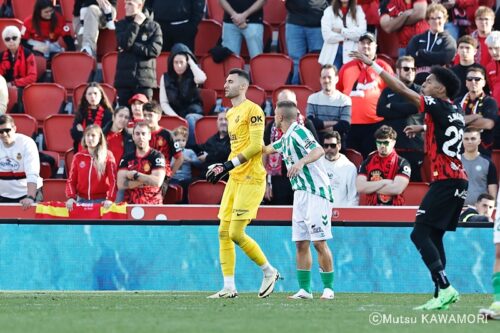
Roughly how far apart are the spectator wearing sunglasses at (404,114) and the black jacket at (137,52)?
3437mm

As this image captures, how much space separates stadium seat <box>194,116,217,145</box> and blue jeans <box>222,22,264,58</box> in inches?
78.6

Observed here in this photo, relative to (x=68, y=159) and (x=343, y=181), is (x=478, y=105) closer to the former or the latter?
(x=343, y=181)

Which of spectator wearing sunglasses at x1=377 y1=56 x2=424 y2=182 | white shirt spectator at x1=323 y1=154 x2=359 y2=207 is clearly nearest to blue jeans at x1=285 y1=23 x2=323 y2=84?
spectator wearing sunglasses at x1=377 y1=56 x2=424 y2=182

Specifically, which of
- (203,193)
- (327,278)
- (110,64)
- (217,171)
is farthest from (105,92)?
(327,278)

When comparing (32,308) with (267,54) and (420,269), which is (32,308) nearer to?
(420,269)

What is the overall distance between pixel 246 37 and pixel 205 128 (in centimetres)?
219

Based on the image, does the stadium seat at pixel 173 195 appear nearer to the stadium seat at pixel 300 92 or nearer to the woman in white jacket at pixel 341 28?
the stadium seat at pixel 300 92

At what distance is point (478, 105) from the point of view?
16109 millimetres

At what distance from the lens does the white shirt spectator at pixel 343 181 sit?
15.6 metres

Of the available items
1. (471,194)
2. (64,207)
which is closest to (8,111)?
(64,207)

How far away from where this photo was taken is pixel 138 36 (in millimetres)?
17422

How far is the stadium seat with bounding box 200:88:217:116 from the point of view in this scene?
59.7ft

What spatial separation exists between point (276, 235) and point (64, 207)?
2751 mm

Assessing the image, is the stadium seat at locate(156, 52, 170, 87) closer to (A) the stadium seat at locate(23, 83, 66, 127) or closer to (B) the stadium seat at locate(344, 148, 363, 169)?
(A) the stadium seat at locate(23, 83, 66, 127)
